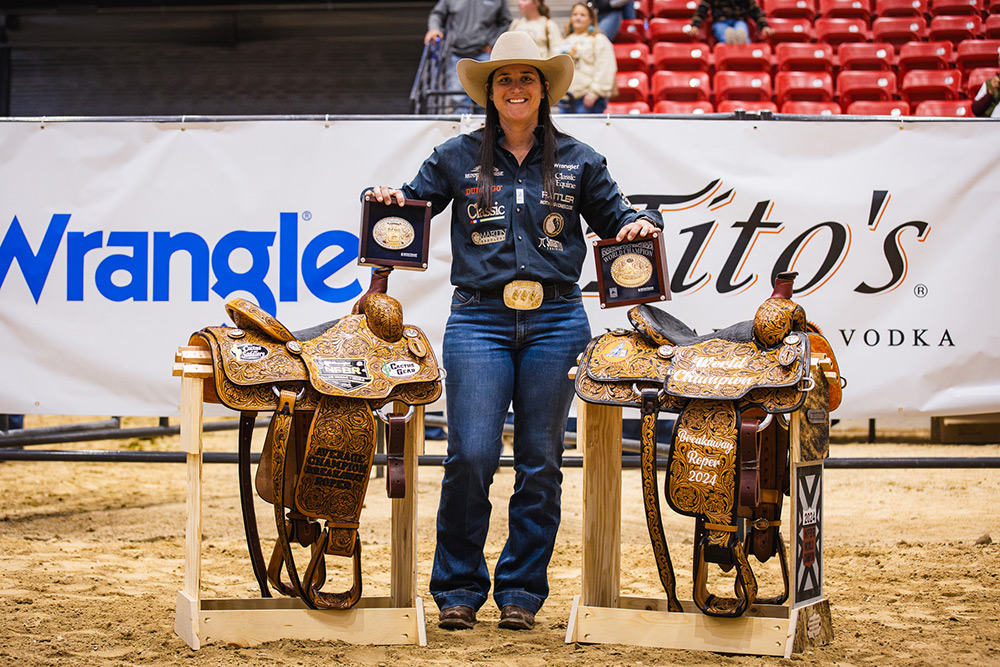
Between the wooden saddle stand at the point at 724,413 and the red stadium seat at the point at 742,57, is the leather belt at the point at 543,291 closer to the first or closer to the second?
Result: the wooden saddle stand at the point at 724,413

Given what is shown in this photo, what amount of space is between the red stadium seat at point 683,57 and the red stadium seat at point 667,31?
2.08ft

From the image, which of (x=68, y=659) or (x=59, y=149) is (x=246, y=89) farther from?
(x=68, y=659)

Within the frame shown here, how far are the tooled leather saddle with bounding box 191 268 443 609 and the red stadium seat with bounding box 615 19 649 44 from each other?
855 centimetres

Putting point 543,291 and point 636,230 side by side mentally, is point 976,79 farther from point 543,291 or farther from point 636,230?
point 543,291

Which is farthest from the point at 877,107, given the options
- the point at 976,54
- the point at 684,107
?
the point at 684,107

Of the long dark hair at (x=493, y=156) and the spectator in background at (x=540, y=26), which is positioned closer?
the long dark hair at (x=493, y=156)

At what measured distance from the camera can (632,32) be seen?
10.7m

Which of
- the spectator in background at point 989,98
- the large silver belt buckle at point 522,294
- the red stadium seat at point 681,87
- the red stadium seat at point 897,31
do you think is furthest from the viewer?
the red stadium seat at point 897,31

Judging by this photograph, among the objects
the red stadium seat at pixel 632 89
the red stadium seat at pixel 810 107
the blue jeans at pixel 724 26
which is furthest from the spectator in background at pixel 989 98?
the blue jeans at pixel 724 26

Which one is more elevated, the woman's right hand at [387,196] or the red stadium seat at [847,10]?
the red stadium seat at [847,10]

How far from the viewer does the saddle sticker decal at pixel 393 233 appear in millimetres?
2969

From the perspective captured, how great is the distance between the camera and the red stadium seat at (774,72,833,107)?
930 centimetres

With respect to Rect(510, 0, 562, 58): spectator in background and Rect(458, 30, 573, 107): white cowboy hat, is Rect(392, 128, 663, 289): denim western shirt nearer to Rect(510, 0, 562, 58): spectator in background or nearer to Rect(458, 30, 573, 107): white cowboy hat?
Rect(458, 30, 573, 107): white cowboy hat

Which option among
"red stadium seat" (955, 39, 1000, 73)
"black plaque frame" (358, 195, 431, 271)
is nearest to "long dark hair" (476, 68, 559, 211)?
"black plaque frame" (358, 195, 431, 271)
